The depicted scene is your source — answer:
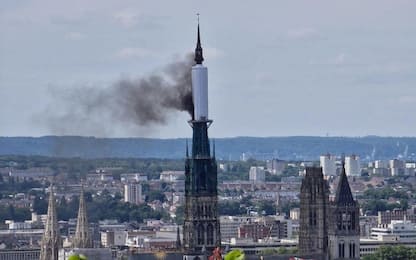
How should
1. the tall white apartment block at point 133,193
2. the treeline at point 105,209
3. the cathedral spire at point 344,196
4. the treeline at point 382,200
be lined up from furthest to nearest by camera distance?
the tall white apartment block at point 133,193 < the treeline at point 382,200 < the treeline at point 105,209 < the cathedral spire at point 344,196

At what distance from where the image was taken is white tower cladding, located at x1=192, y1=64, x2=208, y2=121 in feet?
220

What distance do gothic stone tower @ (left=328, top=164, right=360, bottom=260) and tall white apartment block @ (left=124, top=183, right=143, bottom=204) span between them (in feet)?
305

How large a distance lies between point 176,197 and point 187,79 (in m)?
113

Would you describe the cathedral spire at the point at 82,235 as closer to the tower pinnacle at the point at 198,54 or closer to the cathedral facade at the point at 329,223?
the cathedral facade at the point at 329,223

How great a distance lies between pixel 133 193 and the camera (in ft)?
577

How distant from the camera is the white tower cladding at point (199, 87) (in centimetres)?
6694

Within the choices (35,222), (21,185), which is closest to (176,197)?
(21,185)

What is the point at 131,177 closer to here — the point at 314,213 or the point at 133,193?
the point at 133,193

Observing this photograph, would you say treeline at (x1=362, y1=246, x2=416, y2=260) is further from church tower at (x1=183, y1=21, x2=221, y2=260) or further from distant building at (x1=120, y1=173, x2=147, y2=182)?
distant building at (x1=120, y1=173, x2=147, y2=182)

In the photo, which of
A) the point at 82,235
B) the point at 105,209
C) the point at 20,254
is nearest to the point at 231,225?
the point at 105,209

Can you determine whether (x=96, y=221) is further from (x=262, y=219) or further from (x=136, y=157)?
(x=136, y=157)

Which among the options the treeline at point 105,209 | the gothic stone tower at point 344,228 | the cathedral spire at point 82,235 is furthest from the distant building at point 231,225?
the gothic stone tower at point 344,228

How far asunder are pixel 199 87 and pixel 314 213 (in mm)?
10441

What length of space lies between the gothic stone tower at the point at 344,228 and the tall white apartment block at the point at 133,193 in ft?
305
